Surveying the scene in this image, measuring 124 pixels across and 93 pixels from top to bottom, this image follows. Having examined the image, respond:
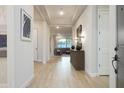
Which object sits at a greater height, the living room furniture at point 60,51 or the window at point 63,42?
the window at point 63,42

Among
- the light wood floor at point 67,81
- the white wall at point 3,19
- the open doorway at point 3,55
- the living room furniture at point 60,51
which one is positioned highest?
the white wall at point 3,19

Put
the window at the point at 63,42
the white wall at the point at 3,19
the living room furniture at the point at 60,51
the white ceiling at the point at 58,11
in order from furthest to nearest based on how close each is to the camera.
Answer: the window at the point at 63,42, the living room furniture at the point at 60,51, the white ceiling at the point at 58,11, the white wall at the point at 3,19

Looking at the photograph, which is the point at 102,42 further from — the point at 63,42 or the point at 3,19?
the point at 63,42

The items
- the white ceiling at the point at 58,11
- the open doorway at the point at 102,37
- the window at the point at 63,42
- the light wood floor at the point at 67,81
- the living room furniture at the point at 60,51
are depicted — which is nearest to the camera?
the light wood floor at the point at 67,81

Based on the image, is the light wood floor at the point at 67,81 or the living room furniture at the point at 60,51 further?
the living room furniture at the point at 60,51

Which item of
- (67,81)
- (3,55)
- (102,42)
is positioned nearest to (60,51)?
(102,42)

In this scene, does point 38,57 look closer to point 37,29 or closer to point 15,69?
point 37,29

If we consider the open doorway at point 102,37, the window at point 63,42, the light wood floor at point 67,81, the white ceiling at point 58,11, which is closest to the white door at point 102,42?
the open doorway at point 102,37

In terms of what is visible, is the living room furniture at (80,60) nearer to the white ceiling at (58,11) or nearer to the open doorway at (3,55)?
the white ceiling at (58,11)

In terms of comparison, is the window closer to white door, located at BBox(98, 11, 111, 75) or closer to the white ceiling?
the white ceiling

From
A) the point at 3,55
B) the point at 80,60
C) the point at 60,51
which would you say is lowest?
the point at 60,51

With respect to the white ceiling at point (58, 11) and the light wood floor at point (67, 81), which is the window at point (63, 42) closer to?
the white ceiling at point (58, 11)

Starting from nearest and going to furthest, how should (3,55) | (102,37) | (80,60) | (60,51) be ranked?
(3,55) → (102,37) → (80,60) → (60,51)

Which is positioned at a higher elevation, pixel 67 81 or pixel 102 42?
pixel 102 42
